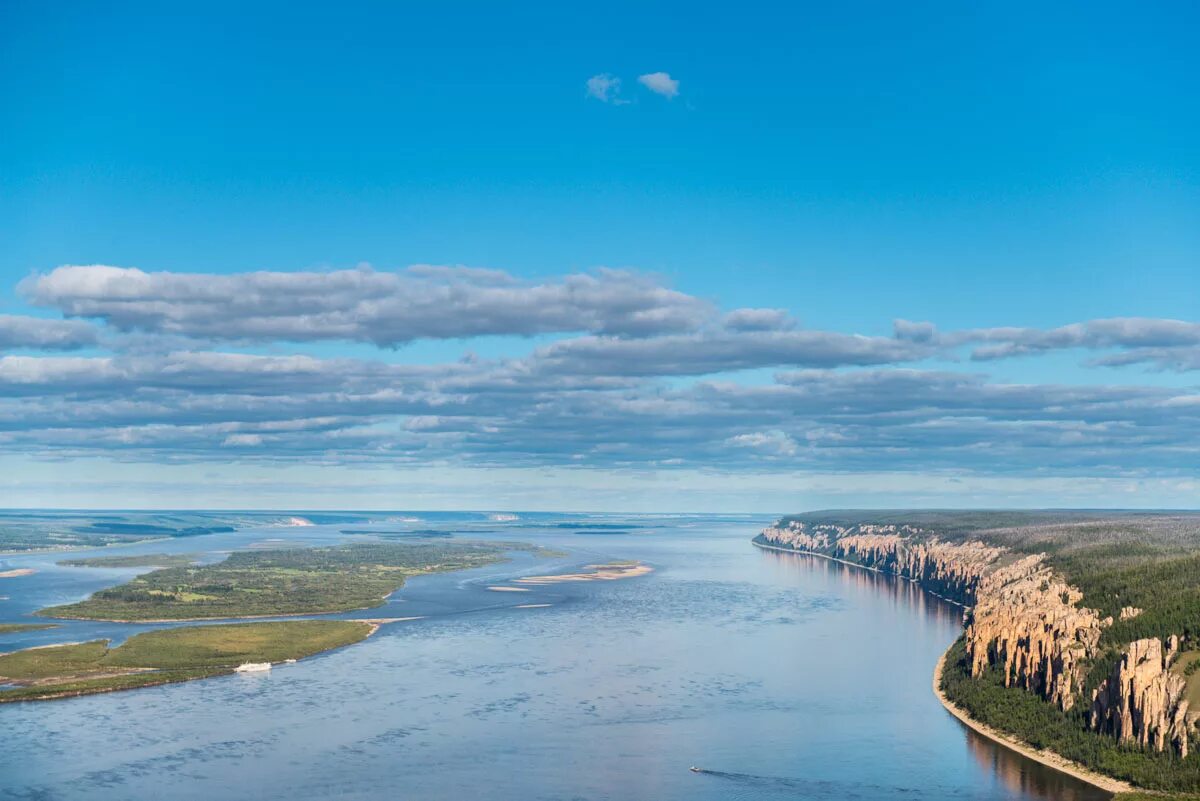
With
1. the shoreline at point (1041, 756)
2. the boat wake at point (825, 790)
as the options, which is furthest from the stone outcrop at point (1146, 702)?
the boat wake at point (825, 790)

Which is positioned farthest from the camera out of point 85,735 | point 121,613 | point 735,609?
point 735,609

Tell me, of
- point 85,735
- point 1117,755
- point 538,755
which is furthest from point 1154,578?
point 85,735

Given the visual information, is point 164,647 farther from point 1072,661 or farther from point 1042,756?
point 1072,661

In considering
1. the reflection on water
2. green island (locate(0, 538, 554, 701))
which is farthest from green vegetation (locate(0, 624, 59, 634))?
the reflection on water

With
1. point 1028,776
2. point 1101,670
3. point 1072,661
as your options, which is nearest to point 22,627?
point 1028,776

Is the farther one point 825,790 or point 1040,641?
point 1040,641

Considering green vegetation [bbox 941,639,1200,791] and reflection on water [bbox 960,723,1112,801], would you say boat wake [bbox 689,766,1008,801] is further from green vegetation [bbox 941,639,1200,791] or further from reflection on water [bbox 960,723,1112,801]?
green vegetation [bbox 941,639,1200,791]

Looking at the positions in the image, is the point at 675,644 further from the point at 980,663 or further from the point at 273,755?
the point at 273,755
